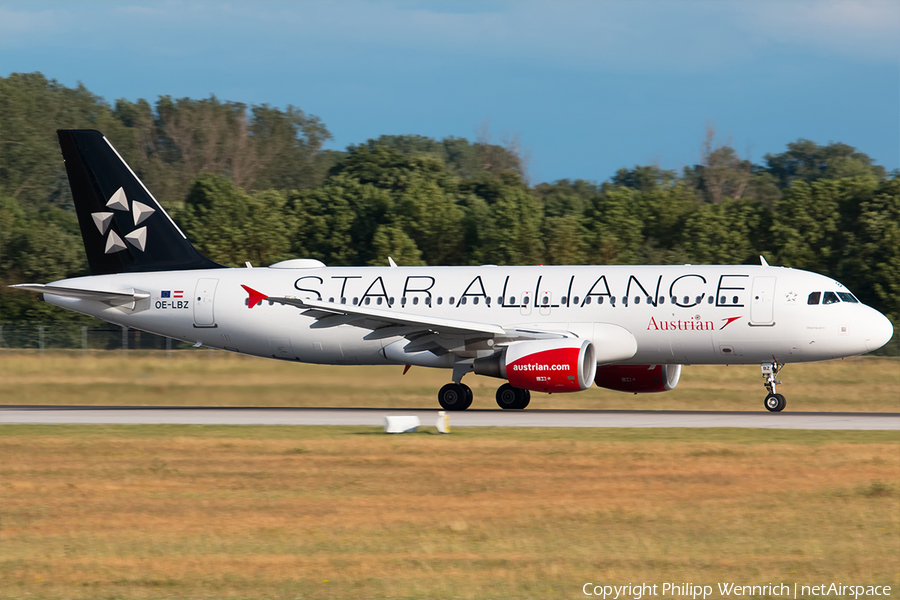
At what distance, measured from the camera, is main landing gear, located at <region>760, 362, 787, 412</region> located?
29.2 m

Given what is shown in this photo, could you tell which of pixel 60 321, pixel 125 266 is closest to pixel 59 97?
pixel 60 321

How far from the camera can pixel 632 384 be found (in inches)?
1244

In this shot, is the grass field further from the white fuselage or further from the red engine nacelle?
the red engine nacelle

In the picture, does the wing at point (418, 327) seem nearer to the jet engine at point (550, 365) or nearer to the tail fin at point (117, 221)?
the jet engine at point (550, 365)

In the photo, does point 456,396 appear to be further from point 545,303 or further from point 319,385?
point 319,385

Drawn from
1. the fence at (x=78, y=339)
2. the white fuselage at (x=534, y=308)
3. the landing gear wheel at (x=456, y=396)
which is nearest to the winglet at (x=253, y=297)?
the white fuselage at (x=534, y=308)

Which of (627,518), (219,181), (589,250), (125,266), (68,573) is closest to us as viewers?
(68,573)

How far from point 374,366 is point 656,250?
113 ft

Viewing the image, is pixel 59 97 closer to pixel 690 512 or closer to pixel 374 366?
pixel 374 366

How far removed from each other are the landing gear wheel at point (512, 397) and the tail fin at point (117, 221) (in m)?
9.29

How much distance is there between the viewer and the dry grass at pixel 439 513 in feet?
37.5

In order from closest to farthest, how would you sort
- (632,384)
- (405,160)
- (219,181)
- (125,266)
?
(632,384) → (125,266) → (219,181) → (405,160)

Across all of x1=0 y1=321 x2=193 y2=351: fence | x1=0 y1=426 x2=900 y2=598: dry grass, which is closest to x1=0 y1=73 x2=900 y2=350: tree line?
x1=0 y1=321 x2=193 y2=351: fence

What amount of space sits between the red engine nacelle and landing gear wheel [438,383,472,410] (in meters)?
3.55
